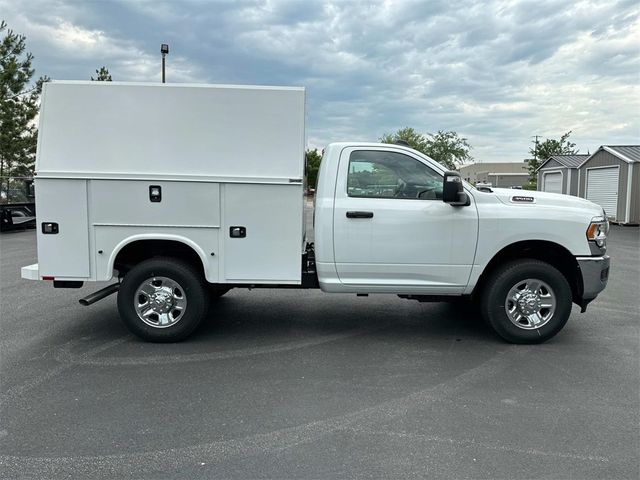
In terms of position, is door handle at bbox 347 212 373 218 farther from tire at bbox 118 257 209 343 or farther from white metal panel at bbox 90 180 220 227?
tire at bbox 118 257 209 343

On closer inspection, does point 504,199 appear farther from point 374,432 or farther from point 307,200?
point 374,432

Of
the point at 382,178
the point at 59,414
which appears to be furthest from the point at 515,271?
the point at 59,414

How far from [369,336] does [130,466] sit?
315cm

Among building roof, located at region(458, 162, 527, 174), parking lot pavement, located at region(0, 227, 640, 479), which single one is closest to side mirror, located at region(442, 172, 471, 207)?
parking lot pavement, located at region(0, 227, 640, 479)

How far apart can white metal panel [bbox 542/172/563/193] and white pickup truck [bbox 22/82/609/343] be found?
2697 centimetres

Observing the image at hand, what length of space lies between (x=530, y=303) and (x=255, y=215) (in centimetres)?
300

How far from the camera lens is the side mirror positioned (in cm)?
500

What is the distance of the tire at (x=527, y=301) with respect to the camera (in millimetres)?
5328

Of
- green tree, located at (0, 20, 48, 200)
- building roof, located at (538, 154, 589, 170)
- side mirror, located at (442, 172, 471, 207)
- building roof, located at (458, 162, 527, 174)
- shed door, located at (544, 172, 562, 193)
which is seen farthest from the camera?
building roof, located at (458, 162, 527, 174)

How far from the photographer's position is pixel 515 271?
5336 mm

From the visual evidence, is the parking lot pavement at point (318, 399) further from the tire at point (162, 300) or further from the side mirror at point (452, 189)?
the side mirror at point (452, 189)

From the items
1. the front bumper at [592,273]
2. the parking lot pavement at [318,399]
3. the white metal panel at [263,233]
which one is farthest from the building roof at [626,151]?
the white metal panel at [263,233]

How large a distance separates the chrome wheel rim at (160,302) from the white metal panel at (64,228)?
608mm

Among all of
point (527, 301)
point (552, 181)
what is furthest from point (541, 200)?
point (552, 181)
